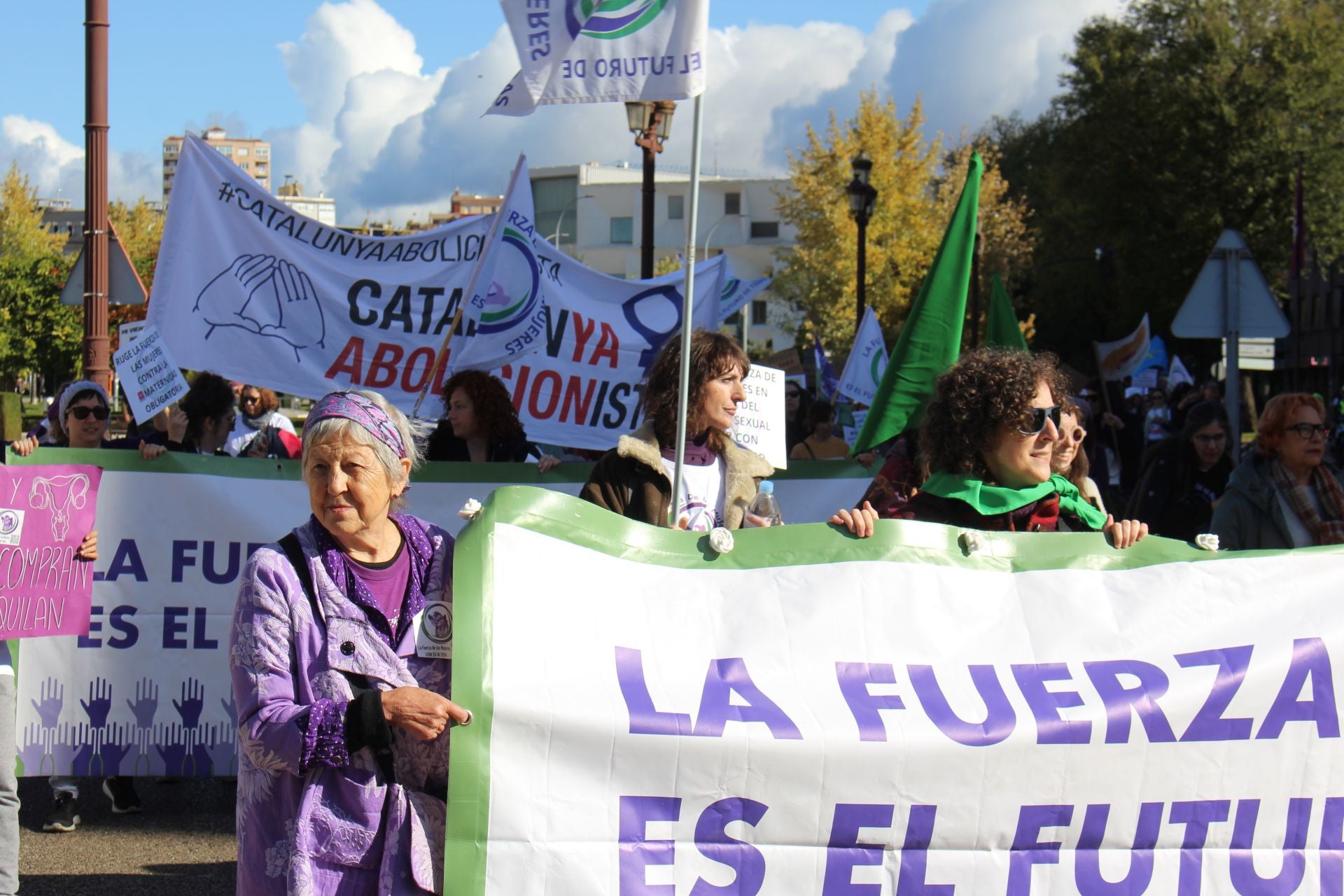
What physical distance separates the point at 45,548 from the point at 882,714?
3425 mm

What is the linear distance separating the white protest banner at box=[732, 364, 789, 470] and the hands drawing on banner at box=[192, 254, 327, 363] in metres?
2.47

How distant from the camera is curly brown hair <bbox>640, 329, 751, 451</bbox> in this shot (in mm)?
4277

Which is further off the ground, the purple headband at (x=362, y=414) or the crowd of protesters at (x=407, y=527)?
the purple headband at (x=362, y=414)

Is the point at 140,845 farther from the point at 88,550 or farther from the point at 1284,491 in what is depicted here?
the point at 1284,491

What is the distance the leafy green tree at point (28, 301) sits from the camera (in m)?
42.2

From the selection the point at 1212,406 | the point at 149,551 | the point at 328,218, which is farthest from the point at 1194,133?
the point at 328,218

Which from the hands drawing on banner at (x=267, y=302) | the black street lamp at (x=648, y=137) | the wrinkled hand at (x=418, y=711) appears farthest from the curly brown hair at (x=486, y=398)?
the black street lamp at (x=648, y=137)

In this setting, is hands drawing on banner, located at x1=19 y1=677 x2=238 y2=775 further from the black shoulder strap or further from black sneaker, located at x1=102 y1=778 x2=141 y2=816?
the black shoulder strap

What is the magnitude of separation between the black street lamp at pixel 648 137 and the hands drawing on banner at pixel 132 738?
7.47 m

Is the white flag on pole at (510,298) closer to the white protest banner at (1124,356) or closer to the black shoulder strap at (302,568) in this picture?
the black shoulder strap at (302,568)

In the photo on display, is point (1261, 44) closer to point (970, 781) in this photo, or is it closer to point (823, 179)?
point (823, 179)

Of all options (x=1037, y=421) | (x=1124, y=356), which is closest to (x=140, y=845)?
(x=1037, y=421)

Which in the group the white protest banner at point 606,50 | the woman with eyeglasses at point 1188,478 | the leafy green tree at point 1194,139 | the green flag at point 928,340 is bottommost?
the woman with eyeglasses at point 1188,478

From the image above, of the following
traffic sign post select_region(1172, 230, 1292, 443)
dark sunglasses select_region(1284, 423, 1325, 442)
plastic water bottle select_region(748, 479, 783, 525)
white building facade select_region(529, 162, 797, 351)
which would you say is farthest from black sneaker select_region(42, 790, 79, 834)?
white building facade select_region(529, 162, 797, 351)
